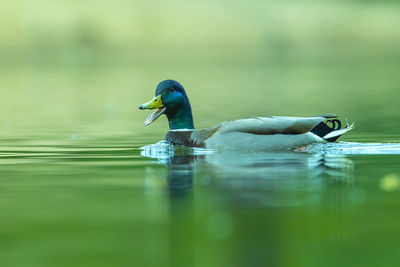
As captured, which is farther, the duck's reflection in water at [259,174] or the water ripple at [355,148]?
the water ripple at [355,148]

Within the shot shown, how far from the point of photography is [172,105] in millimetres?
15383

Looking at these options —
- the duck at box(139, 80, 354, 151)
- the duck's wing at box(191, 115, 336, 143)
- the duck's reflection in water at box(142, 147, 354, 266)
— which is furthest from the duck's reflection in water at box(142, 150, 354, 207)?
the duck's wing at box(191, 115, 336, 143)

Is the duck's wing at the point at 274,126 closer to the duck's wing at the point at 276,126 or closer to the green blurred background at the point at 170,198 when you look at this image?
the duck's wing at the point at 276,126

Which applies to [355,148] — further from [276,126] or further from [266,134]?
[266,134]

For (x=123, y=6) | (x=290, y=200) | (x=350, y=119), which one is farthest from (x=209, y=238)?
(x=123, y=6)

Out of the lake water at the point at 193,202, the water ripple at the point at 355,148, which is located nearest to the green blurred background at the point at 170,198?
the lake water at the point at 193,202

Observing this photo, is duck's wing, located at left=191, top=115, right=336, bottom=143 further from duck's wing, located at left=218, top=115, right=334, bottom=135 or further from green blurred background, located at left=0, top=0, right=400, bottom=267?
green blurred background, located at left=0, top=0, right=400, bottom=267

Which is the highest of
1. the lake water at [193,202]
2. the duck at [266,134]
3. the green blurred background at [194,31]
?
the green blurred background at [194,31]

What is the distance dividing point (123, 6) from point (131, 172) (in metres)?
136

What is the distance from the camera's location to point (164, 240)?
309 inches

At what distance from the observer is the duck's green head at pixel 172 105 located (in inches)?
602

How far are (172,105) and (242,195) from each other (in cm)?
582

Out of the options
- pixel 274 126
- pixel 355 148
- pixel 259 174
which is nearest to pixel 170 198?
pixel 259 174

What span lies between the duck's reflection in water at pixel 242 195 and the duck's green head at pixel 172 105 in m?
1.40
